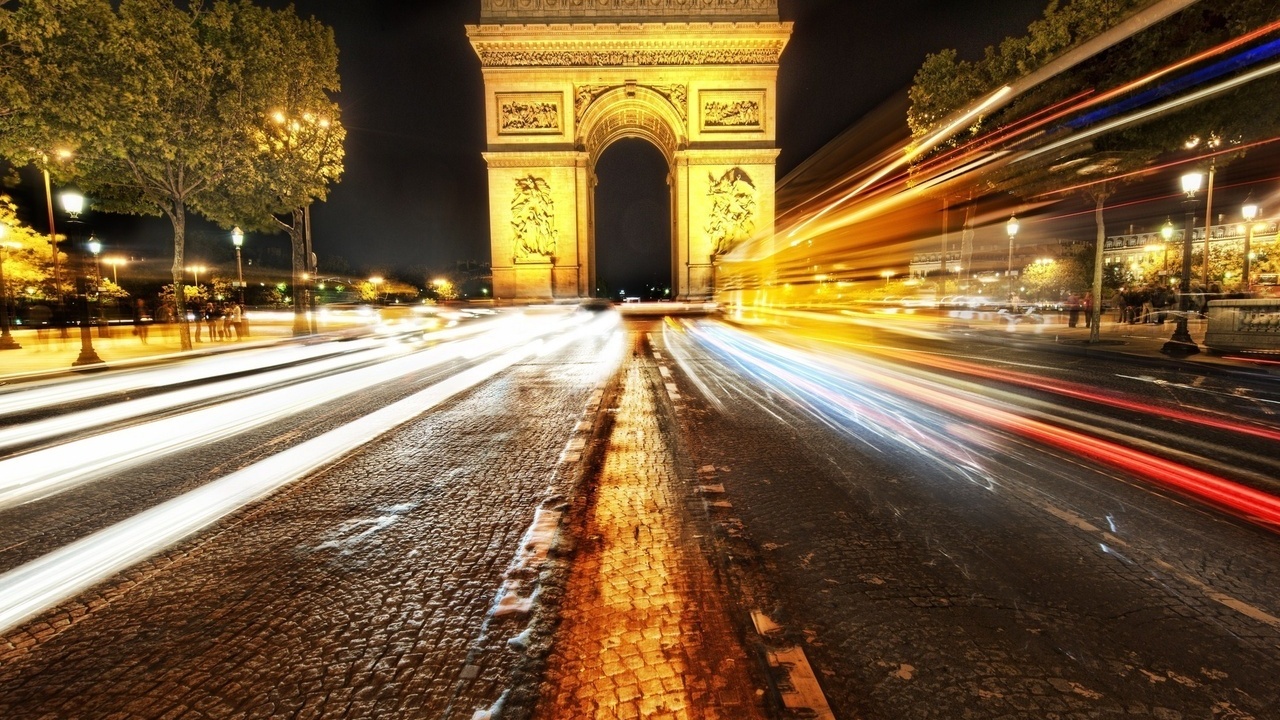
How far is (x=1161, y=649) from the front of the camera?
1.84 metres

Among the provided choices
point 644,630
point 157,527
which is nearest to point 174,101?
point 157,527

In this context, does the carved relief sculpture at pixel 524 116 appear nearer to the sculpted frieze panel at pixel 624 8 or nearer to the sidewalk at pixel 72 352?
the sculpted frieze panel at pixel 624 8

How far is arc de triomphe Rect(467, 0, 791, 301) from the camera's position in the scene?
2920 cm

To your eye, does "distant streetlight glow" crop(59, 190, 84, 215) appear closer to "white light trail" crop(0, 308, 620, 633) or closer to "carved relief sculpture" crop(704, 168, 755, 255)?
"white light trail" crop(0, 308, 620, 633)

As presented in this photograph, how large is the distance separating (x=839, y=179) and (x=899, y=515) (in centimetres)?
2332

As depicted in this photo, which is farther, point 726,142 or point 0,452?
point 726,142

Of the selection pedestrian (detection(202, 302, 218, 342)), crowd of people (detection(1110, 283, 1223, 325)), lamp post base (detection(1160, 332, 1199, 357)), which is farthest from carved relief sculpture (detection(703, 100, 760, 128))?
pedestrian (detection(202, 302, 218, 342))

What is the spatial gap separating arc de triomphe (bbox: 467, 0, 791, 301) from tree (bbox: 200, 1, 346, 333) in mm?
10253

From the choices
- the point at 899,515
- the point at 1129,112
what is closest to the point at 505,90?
the point at 1129,112

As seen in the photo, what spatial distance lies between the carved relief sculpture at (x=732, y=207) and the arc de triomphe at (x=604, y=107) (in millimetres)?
55

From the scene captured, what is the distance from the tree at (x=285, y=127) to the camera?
52.9ft

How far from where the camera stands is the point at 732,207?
1203 inches

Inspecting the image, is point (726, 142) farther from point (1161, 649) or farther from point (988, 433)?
point (1161, 649)

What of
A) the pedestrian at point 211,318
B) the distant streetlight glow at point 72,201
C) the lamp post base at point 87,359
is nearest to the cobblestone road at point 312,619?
the lamp post base at point 87,359
